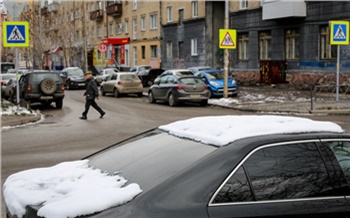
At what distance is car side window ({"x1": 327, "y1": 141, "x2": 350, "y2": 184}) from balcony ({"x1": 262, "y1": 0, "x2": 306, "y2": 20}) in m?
25.8

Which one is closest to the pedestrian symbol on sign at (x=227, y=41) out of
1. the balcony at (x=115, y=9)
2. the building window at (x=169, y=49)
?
the building window at (x=169, y=49)

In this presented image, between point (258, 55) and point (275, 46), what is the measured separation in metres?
2.05

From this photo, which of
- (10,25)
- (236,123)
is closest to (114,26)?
(10,25)

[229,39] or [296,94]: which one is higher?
[229,39]

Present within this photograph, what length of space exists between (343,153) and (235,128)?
0.85 m

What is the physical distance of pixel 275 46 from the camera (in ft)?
102

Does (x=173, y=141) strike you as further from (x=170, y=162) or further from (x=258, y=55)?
(x=258, y=55)

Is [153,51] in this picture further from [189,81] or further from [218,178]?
[218,178]

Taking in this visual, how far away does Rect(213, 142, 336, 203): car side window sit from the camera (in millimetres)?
3166

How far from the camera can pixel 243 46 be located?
34969 mm

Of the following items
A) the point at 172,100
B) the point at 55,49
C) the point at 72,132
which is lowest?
the point at 72,132

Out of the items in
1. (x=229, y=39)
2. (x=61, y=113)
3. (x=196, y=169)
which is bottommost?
(x=61, y=113)

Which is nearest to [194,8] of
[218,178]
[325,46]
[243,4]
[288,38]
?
[243,4]

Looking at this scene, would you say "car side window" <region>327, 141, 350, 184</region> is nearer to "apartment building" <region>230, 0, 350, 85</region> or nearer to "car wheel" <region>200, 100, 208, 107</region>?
"car wheel" <region>200, 100, 208, 107</region>
